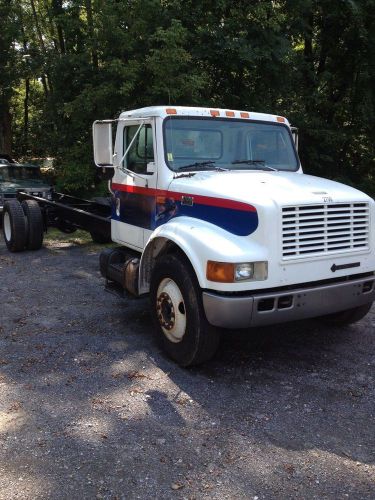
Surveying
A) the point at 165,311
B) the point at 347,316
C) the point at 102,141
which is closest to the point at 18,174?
the point at 102,141

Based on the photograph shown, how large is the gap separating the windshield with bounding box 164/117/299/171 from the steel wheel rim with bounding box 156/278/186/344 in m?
1.23

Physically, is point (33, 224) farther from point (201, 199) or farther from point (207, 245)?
point (207, 245)

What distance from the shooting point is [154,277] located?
477 cm

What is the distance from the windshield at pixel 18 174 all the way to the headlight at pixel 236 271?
1061 centimetres

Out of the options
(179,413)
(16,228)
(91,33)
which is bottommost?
(179,413)

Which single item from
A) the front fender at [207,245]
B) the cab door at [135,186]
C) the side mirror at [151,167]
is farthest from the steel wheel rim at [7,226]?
the front fender at [207,245]

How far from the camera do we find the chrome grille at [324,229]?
4.09m

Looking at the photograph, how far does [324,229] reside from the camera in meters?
4.27

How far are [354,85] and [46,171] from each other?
10.0 metres

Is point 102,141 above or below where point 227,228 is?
above

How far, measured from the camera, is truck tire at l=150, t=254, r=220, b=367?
424 centimetres

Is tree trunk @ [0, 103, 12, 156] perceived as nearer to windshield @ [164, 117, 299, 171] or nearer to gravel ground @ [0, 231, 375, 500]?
gravel ground @ [0, 231, 375, 500]

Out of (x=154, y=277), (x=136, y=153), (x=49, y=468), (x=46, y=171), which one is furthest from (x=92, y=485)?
(x=46, y=171)

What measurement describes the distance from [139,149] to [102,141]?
0.46m
